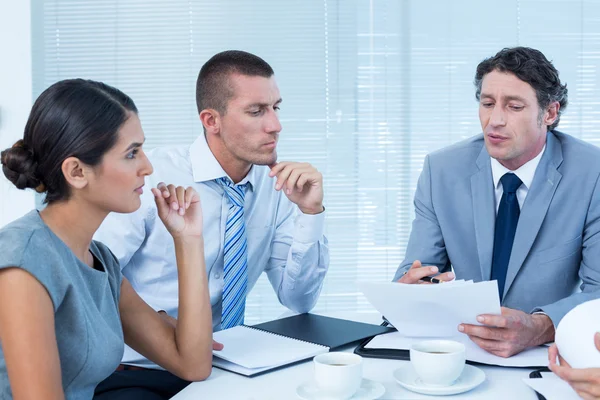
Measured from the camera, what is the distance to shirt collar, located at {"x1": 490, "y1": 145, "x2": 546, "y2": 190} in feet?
6.49

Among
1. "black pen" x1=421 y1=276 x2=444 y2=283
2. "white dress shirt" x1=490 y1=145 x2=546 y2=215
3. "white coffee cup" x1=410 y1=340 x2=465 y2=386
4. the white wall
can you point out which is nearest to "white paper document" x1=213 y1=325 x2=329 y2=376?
"white coffee cup" x1=410 y1=340 x2=465 y2=386

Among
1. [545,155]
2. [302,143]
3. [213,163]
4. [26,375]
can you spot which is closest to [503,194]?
[545,155]

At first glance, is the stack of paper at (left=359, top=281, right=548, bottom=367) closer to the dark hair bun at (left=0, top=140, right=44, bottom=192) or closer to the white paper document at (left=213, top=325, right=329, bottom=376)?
the white paper document at (left=213, top=325, right=329, bottom=376)

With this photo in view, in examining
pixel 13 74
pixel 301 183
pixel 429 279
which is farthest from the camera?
pixel 13 74

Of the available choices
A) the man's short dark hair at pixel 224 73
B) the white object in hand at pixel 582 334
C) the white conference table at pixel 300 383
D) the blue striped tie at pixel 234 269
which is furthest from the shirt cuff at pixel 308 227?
the white object in hand at pixel 582 334

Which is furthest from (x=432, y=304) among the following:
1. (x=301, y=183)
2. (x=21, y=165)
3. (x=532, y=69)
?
(x=532, y=69)

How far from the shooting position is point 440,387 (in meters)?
1.14

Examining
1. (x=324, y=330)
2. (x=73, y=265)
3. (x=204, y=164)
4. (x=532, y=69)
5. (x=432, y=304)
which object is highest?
(x=532, y=69)

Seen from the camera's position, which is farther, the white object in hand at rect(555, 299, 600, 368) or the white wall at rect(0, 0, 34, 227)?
the white wall at rect(0, 0, 34, 227)

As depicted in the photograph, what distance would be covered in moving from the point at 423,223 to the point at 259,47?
1724 mm

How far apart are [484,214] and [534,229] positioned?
15 cm

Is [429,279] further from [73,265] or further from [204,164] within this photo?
[73,265]

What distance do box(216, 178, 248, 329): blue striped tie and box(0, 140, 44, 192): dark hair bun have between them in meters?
0.68

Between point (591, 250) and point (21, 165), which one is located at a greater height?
point (21, 165)
